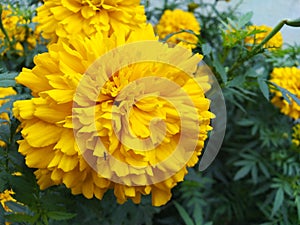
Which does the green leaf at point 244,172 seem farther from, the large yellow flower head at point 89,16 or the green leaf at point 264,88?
the large yellow flower head at point 89,16

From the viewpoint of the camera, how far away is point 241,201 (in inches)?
47.8

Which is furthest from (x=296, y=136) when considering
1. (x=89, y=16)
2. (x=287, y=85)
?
(x=89, y=16)

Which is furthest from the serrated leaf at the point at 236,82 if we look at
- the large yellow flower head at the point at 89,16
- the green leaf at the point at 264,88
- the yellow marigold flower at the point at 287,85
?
the yellow marigold flower at the point at 287,85

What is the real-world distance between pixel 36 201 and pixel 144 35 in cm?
26

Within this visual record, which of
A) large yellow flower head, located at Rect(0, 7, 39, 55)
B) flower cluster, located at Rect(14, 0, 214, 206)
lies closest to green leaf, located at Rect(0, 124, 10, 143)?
flower cluster, located at Rect(14, 0, 214, 206)

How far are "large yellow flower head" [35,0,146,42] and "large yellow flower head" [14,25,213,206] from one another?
0.29ft

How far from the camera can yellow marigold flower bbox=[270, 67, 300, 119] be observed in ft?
3.63

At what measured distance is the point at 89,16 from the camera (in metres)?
0.68

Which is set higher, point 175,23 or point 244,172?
point 175,23

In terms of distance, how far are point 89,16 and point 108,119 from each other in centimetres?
19

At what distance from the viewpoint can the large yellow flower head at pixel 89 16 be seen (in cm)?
68

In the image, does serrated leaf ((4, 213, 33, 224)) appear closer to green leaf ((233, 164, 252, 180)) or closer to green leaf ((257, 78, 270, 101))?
green leaf ((257, 78, 270, 101))

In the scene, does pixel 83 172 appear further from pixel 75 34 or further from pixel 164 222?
pixel 164 222

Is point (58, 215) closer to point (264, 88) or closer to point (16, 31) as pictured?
point (264, 88)
